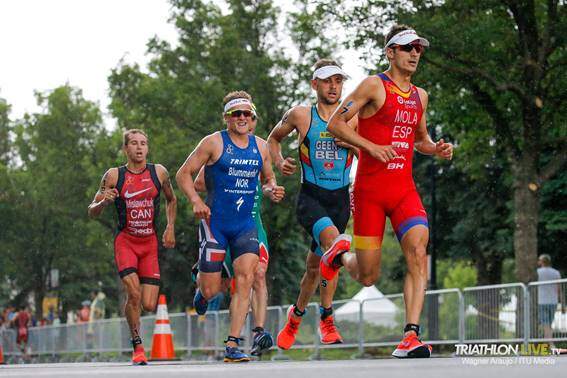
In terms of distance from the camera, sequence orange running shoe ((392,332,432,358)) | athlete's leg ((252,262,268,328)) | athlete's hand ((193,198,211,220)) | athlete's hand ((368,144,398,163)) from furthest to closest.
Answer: athlete's leg ((252,262,268,328)), athlete's hand ((193,198,211,220)), athlete's hand ((368,144,398,163)), orange running shoe ((392,332,432,358))

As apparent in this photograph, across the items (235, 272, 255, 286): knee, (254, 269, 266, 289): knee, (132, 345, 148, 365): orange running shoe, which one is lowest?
(132, 345, 148, 365): orange running shoe

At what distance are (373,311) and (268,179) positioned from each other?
1158 centimetres

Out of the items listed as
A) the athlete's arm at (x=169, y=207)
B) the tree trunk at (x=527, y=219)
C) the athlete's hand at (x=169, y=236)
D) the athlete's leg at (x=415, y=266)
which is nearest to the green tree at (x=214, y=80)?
the tree trunk at (x=527, y=219)

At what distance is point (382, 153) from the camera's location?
33.4ft

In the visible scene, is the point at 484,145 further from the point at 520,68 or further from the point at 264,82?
the point at 264,82

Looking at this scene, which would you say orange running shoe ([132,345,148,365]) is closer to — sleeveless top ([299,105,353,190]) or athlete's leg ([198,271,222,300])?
athlete's leg ([198,271,222,300])

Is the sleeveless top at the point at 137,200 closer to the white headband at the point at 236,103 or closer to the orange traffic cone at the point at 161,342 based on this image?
the white headband at the point at 236,103

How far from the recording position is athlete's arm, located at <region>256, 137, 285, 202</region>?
12.5 metres

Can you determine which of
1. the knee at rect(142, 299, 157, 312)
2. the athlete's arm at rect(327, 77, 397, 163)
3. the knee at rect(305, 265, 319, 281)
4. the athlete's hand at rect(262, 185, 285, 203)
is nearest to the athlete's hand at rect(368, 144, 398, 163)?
the athlete's arm at rect(327, 77, 397, 163)

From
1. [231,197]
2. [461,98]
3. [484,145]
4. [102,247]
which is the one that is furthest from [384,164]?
[102,247]

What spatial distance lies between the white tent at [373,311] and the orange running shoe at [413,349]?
13.8m

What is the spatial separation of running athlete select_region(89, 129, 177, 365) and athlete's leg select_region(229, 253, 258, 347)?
1.92 meters

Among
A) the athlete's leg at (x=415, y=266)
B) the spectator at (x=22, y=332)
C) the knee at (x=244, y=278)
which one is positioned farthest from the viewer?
the spectator at (x=22, y=332)

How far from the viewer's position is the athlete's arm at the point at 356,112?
10211mm
